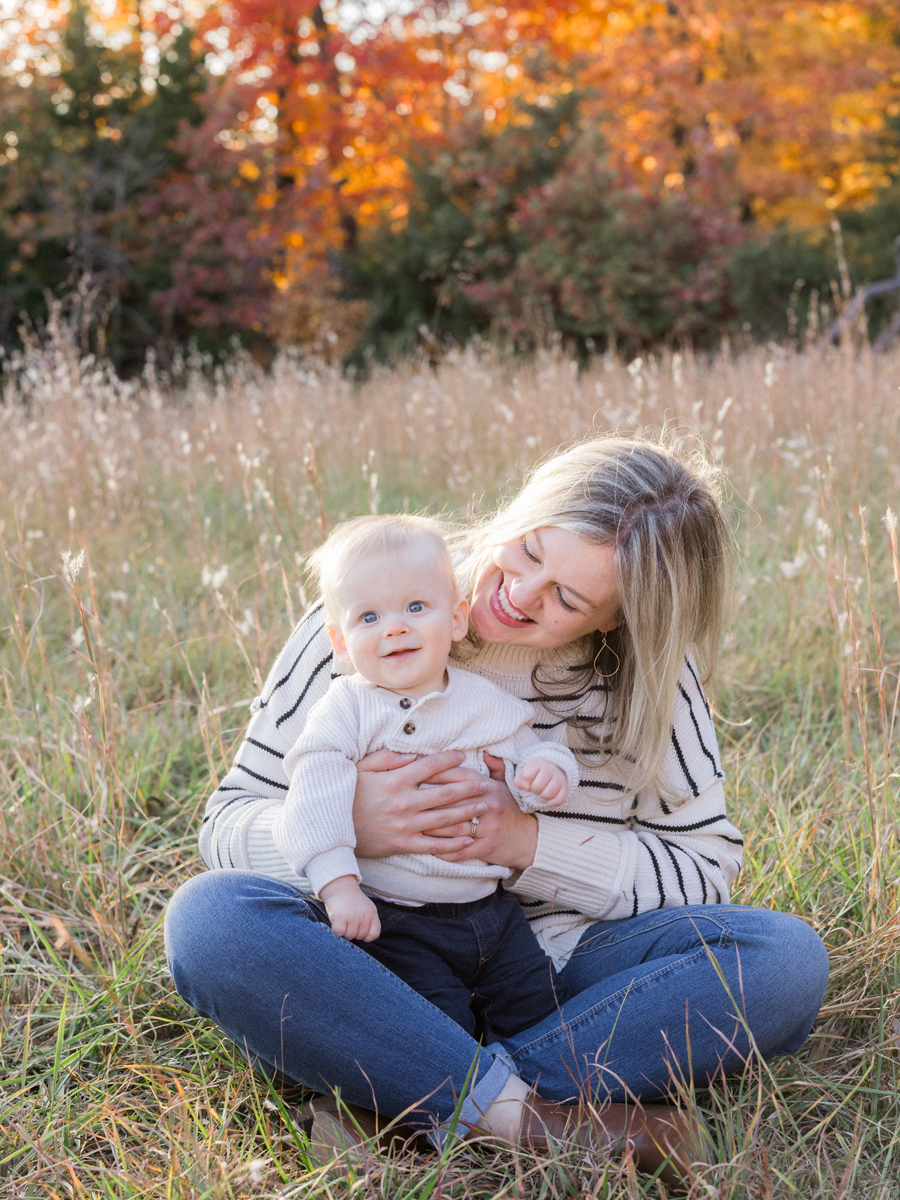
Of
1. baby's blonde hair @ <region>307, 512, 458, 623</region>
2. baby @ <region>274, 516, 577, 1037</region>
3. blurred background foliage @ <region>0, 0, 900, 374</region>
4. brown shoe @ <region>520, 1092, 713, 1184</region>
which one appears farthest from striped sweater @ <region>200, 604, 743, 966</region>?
blurred background foliage @ <region>0, 0, 900, 374</region>

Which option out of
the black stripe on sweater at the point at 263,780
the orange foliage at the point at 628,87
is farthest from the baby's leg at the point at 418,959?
the orange foliage at the point at 628,87

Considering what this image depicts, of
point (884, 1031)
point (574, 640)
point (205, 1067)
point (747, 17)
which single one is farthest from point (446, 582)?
point (747, 17)

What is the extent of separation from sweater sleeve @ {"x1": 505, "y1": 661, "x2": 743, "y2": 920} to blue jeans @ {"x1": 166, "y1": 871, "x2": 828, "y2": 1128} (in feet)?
0.50

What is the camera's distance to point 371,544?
161 centimetres

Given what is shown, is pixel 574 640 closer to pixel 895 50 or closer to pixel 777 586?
pixel 777 586

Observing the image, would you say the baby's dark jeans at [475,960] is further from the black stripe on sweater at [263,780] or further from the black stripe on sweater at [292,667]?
the black stripe on sweater at [292,667]

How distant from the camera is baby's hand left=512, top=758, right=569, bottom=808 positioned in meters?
1.60

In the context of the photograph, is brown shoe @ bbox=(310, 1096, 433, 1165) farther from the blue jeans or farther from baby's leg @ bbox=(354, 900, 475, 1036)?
baby's leg @ bbox=(354, 900, 475, 1036)

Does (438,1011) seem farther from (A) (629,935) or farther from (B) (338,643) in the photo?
(B) (338,643)

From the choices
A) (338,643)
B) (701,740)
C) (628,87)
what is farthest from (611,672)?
(628,87)

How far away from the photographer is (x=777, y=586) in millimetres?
3234

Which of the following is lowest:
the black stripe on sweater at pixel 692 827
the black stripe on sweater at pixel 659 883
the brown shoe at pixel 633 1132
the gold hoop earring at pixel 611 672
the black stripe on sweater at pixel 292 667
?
the brown shoe at pixel 633 1132

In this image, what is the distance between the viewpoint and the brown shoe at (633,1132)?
4.61ft

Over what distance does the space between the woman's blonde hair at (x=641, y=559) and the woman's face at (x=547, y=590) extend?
0.02 m
